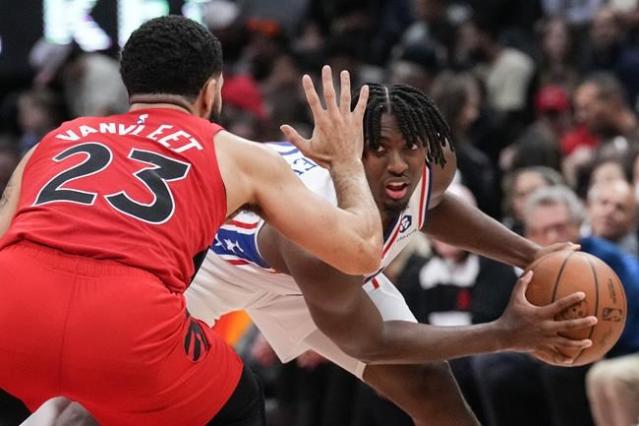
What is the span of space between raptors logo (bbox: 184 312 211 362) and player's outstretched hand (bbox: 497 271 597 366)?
41.2 inches

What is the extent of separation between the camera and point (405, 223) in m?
4.52

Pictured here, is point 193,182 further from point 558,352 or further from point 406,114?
point 558,352

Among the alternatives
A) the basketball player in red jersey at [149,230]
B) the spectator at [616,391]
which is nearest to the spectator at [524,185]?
the spectator at [616,391]

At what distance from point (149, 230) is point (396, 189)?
97cm

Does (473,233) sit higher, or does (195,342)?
(195,342)

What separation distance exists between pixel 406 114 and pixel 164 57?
888 mm

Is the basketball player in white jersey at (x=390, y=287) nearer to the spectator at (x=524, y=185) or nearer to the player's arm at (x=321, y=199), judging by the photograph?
the player's arm at (x=321, y=199)

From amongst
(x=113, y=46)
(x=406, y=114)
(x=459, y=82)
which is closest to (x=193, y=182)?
(x=406, y=114)

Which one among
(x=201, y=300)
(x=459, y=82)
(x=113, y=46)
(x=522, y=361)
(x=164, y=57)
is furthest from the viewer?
(x=113, y=46)

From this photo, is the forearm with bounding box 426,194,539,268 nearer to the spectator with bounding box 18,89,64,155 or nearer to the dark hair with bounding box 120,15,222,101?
the dark hair with bounding box 120,15,222,101

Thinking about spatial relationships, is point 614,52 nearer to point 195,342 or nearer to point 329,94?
point 329,94

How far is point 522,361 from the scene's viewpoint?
6.46 m

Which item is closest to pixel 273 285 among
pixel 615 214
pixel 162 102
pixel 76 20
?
pixel 162 102

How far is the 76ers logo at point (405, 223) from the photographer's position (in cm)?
447
